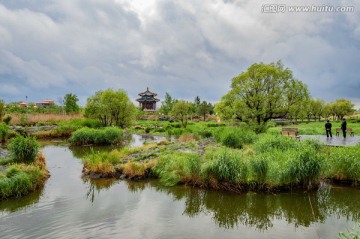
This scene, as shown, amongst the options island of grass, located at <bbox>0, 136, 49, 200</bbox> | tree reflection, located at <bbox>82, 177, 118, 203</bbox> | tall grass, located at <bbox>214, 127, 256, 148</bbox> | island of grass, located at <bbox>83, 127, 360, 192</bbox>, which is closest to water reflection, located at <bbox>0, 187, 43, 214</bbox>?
island of grass, located at <bbox>0, 136, 49, 200</bbox>

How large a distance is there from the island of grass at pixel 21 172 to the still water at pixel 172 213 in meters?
0.48

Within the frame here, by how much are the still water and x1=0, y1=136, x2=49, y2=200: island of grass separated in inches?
A: 19.0

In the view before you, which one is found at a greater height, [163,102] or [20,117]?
[163,102]

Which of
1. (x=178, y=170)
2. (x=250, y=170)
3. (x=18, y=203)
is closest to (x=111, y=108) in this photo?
(x=178, y=170)

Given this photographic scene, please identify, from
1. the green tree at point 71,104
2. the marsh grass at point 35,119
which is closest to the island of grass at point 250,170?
the marsh grass at point 35,119

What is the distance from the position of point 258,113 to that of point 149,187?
17.2 m

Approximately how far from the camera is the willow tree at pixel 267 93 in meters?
26.5

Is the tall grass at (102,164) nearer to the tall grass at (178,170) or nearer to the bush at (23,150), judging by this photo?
the tall grass at (178,170)

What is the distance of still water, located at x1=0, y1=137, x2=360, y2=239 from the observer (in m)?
8.08

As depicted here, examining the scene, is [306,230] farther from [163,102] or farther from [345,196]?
[163,102]

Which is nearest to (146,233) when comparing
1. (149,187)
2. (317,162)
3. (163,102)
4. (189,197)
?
(189,197)

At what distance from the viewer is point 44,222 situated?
28.7ft

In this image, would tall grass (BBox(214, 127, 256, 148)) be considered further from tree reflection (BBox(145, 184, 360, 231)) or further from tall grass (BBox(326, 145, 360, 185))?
tree reflection (BBox(145, 184, 360, 231))

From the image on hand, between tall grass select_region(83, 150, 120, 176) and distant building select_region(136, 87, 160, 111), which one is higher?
distant building select_region(136, 87, 160, 111)
